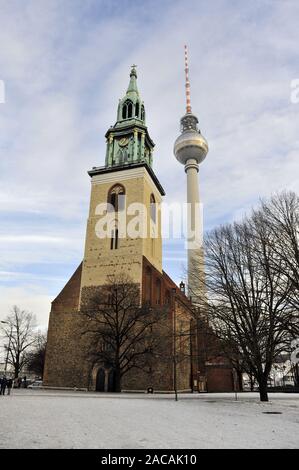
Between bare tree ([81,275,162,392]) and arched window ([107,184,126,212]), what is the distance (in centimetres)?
954

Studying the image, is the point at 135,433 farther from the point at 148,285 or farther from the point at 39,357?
the point at 39,357

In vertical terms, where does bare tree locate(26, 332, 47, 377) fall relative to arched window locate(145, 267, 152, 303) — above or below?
below

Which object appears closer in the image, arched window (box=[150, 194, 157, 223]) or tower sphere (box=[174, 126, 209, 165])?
arched window (box=[150, 194, 157, 223])

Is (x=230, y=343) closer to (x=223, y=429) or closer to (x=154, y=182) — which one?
(x=223, y=429)

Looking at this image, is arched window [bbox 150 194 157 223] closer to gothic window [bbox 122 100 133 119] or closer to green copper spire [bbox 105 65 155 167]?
→ green copper spire [bbox 105 65 155 167]

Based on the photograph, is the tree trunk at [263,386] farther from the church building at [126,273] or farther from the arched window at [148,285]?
the arched window at [148,285]

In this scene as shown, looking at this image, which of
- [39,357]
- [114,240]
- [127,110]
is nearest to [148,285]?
[114,240]

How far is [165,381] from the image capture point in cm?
2952

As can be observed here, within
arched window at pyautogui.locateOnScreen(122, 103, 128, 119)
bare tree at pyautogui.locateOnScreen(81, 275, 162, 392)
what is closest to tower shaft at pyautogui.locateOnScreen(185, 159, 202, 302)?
arched window at pyautogui.locateOnScreen(122, 103, 128, 119)

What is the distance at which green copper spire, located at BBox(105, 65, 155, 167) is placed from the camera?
139 feet

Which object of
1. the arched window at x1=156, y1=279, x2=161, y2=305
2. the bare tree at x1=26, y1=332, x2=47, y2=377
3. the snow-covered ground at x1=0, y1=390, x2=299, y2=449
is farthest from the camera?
the bare tree at x1=26, y1=332, x2=47, y2=377
